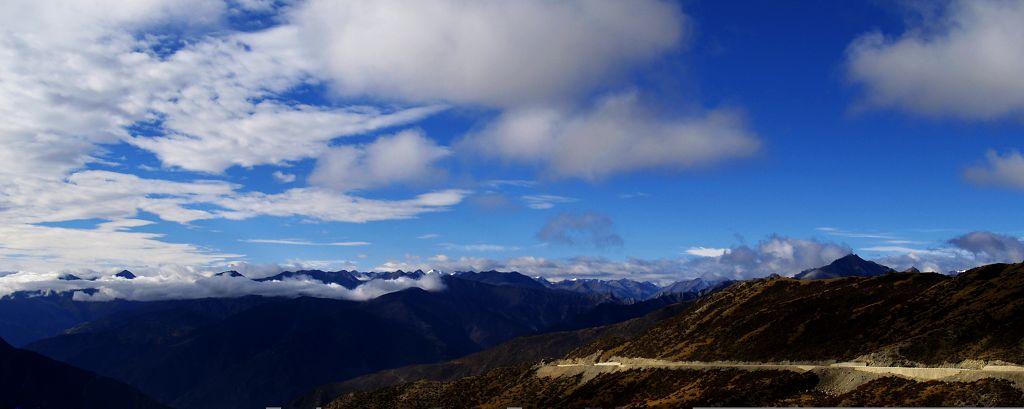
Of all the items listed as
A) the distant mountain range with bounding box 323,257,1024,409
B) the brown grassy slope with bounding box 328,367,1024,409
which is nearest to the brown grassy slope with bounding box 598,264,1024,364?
the distant mountain range with bounding box 323,257,1024,409

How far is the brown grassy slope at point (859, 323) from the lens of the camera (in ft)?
323

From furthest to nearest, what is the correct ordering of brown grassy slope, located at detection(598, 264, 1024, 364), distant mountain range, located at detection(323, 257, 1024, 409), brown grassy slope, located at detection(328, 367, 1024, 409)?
brown grassy slope, located at detection(598, 264, 1024, 364) < distant mountain range, located at detection(323, 257, 1024, 409) < brown grassy slope, located at detection(328, 367, 1024, 409)

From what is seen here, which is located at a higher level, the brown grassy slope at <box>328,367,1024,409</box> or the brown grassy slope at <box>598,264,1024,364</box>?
the brown grassy slope at <box>598,264,1024,364</box>

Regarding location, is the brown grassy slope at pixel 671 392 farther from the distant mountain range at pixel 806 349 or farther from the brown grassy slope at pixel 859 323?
the brown grassy slope at pixel 859 323

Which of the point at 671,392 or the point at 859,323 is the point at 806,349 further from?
the point at 671,392

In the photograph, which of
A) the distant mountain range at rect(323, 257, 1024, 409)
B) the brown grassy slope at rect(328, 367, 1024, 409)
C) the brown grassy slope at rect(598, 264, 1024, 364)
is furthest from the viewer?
the brown grassy slope at rect(598, 264, 1024, 364)

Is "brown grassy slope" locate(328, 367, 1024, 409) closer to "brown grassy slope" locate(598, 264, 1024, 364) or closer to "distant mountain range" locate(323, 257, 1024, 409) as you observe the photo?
"distant mountain range" locate(323, 257, 1024, 409)

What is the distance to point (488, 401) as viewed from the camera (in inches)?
6319

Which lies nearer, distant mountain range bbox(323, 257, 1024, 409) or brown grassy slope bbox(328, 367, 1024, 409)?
brown grassy slope bbox(328, 367, 1024, 409)

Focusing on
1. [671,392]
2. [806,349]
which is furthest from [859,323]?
[671,392]

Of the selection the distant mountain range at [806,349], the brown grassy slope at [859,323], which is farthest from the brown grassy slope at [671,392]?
the brown grassy slope at [859,323]

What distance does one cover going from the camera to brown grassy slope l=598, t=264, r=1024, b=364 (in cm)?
9838

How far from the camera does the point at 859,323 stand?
123250 millimetres

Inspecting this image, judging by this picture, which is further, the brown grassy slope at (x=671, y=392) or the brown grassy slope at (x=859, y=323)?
the brown grassy slope at (x=859, y=323)
